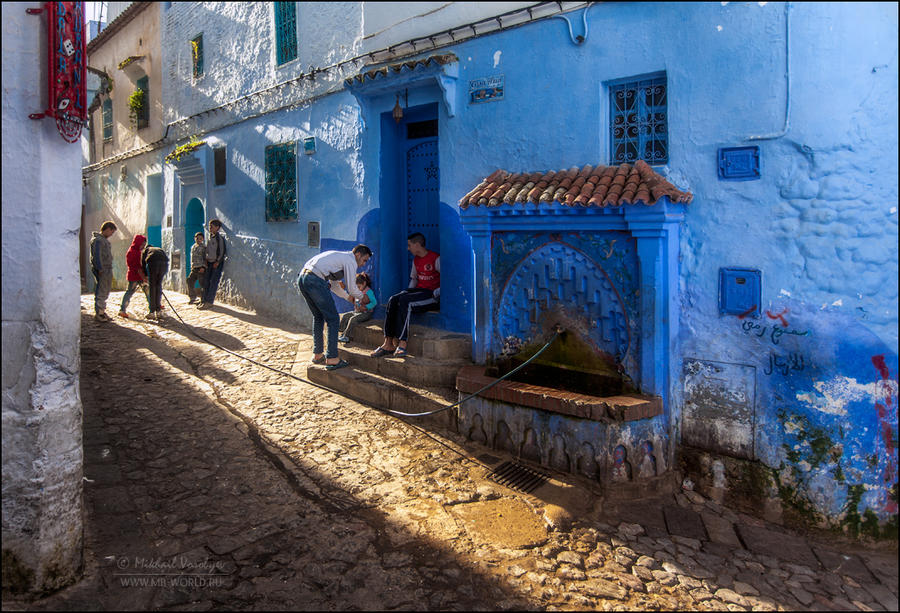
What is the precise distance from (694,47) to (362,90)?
4.30 m

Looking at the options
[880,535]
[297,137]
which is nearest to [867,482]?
[880,535]


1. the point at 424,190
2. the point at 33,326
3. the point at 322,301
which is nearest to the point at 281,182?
the point at 424,190

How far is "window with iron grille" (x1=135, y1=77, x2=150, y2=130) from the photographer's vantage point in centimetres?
1466

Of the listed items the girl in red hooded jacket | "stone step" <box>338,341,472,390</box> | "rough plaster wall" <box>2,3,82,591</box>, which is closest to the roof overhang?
"stone step" <box>338,341,472,390</box>

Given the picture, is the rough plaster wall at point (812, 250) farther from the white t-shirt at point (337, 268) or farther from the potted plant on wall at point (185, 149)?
the potted plant on wall at point (185, 149)

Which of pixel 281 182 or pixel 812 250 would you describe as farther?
pixel 281 182

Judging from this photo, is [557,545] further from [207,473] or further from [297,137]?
Result: [297,137]

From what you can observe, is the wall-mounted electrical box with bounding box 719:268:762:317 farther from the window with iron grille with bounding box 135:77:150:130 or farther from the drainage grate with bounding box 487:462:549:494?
the window with iron grille with bounding box 135:77:150:130

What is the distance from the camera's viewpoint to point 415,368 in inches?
253

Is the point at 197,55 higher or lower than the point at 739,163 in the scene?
higher

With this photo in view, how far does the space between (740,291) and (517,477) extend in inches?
88.6

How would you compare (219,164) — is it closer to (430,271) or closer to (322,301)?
(322,301)

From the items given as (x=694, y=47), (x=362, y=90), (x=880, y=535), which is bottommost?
(x=880, y=535)

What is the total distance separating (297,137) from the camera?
31.6 ft
